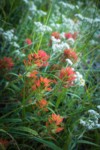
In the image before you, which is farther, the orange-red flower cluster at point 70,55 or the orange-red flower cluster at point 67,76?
the orange-red flower cluster at point 70,55

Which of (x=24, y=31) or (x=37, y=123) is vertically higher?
(x=24, y=31)

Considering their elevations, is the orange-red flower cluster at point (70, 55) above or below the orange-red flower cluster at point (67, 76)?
above

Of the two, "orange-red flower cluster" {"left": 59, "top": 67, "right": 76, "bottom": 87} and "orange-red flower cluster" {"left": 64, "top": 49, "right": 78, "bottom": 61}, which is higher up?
"orange-red flower cluster" {"left": 64, "top": 49, "right": 78, "bottom": 61}

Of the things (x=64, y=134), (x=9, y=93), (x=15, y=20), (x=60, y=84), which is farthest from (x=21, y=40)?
(x=64, y=134)

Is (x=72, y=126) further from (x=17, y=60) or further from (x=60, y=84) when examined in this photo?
(x=17, y=60)

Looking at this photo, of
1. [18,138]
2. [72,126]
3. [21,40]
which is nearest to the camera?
[18,138]

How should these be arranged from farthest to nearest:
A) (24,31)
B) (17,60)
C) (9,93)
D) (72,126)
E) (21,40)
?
(24,31)
(21,40)
(17,60)
(9,93)
(72,126)

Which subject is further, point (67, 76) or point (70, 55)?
point (70, 55)

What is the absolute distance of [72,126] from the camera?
193 centimetres

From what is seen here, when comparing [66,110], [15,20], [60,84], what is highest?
[15,20]

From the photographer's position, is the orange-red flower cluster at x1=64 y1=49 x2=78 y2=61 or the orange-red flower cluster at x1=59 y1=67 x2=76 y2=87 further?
the orange-red flower cluster at x1=64 y1=49 x2=78 y2=61

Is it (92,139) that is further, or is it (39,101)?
(92,139)

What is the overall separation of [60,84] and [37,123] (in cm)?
31

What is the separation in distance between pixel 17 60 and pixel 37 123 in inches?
26.9
